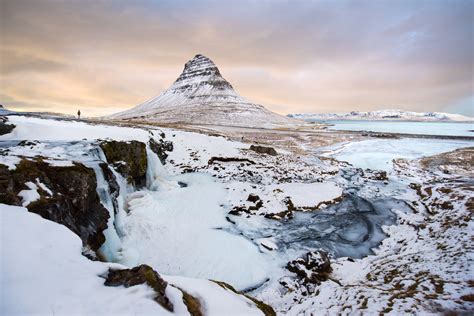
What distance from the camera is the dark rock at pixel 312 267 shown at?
33.4 feet

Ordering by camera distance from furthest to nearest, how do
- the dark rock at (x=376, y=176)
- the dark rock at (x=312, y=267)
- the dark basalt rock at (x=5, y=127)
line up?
the dark rock at (x=376, y=176) → the dark basalt rock at (x=5, y=127) → the dark rock at (x=312, y=267)

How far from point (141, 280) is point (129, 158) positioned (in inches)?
596

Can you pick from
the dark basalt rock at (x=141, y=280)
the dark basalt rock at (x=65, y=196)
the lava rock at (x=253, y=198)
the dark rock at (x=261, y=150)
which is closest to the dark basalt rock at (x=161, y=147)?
the dark rock at (x=261, y=150)

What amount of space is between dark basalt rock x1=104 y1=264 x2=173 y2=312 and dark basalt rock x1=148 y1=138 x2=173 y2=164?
1982 cm

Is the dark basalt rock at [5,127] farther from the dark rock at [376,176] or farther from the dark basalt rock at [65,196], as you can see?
the dark rock at [376,176]

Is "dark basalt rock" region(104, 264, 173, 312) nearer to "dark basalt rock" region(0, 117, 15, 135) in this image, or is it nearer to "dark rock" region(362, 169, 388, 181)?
"dark basalt rock" region(0, 117, 15, 135)

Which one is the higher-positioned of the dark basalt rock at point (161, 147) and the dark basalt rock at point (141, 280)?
the dark basalt rock at point (161, 147)

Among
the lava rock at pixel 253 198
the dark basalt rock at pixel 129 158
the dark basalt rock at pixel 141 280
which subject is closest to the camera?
the dark basalt rock at pixel 141 280

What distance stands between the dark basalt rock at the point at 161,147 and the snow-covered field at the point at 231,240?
43.1 inches

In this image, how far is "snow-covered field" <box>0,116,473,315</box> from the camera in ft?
16.9

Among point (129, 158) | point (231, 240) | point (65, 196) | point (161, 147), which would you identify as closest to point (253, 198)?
point (231, 240)

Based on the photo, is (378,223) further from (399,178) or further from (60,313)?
(60,313)

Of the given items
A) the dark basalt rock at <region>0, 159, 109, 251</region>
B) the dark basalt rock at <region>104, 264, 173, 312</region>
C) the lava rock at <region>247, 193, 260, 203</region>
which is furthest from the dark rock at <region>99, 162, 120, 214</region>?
the lava rock at <region>247, 193, 260, 203</region>

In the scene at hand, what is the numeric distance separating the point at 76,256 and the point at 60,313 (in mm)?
1873
